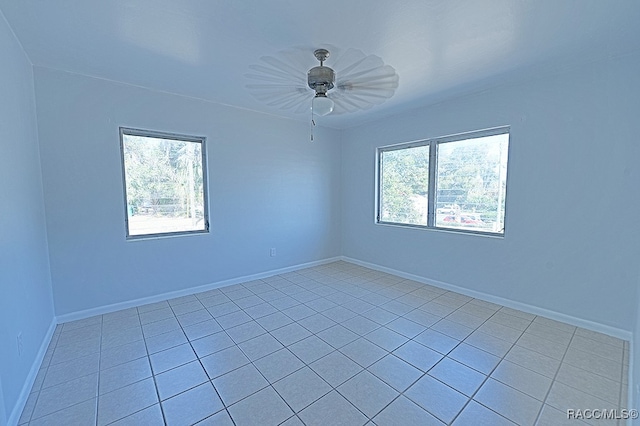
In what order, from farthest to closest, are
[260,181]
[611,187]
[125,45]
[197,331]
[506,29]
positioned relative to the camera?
[260,181]
[197,331]
[611,187]
[125,45]
[506,29]

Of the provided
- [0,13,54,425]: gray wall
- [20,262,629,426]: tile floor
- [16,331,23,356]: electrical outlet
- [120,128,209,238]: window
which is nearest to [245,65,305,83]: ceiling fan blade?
[120,128,209,238]: window

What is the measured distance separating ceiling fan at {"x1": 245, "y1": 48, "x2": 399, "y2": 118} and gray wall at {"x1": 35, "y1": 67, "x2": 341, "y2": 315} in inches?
36.9

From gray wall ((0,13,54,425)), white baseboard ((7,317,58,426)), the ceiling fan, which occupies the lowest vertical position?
white baseboard ((7,317,58,426))

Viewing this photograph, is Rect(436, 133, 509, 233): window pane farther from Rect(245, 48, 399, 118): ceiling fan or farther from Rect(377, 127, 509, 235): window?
Rect(245, 48, 399, 118): ceiling fan

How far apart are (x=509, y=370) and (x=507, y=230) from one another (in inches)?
60.5

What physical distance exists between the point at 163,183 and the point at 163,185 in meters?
0.02

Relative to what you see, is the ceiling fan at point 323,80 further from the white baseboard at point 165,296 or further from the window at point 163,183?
the white baseboard at point 165,296

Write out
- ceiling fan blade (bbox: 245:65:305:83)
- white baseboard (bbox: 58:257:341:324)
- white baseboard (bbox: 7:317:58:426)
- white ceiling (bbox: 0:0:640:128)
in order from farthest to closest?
white baseboard (bbox: 58:257:341:324)
ceiling fan blade (bbox: 245:65:305:83)
white ceiling (bbox: 0:0:640:128)
white baseboard (bbox: 7:317:58:426)

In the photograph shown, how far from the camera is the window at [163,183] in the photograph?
2975mm

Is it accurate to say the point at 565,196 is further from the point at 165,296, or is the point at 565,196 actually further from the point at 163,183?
the point at 165,296

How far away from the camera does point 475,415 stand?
5.06 ft

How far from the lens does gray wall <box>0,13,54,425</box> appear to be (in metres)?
1.54

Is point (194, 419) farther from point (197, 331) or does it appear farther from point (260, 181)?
point (260, 181)

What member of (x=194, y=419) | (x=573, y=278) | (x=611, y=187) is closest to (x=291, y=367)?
(x=194, y=419)
